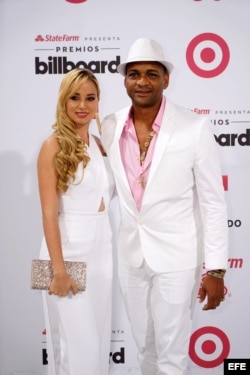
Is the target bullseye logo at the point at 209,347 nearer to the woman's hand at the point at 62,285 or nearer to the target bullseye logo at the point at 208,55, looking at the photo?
the woman's hand at the point at 62,285

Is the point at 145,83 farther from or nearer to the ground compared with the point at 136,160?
farther from the ground

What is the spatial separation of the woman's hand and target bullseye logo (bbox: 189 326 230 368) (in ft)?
4.59

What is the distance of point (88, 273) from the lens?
2596 mm

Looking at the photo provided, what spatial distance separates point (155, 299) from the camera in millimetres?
2723

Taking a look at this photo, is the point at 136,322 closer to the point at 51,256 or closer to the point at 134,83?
the point at 51,256

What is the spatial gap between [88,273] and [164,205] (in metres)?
0.51

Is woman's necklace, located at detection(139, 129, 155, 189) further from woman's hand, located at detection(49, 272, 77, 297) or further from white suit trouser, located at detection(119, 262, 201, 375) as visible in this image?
woman's hand, located at detection(49, 272, 77, 297)

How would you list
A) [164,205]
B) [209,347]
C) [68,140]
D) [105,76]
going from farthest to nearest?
[209,347] → [105,76] → [164,205] → [68,140]

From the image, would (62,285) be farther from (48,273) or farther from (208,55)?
(208,55)

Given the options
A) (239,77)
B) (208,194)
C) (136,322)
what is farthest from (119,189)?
(239,77)

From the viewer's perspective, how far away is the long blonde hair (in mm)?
2479

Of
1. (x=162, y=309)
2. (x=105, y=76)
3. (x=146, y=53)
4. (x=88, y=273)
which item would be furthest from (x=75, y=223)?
(x=105, y=76)

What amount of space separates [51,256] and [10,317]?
1226 millimetres

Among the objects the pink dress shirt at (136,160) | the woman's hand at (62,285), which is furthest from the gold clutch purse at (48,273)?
the pink dress shirt at (136,160)
